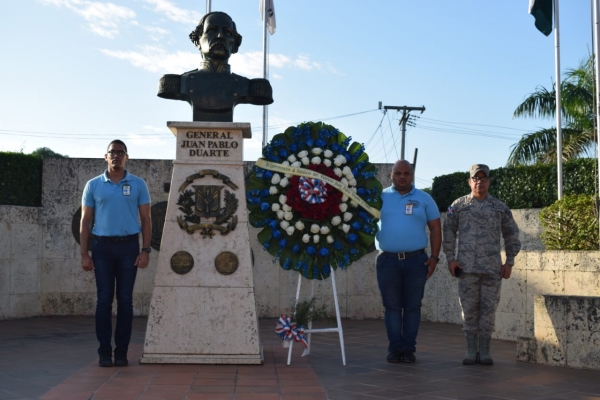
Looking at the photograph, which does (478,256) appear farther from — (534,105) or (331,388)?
(534,105)

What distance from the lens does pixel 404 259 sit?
645 centimetres

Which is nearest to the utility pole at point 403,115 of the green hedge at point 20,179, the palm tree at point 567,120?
the palm tree at point 567,120

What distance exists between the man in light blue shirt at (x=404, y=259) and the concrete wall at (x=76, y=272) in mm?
3649

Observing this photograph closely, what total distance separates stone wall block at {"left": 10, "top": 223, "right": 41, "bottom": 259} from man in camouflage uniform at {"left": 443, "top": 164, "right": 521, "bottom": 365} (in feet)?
21.0

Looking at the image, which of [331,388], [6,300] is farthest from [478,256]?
[6,300]

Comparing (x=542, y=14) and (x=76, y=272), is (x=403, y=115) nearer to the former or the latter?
(x=542, y=14)

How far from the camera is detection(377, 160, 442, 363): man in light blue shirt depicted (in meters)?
6.43

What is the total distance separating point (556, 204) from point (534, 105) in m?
10.5

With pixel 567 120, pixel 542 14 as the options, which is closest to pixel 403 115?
pixel 567 120

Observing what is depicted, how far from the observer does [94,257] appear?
5996 mm

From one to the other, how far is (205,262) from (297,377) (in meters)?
1.42

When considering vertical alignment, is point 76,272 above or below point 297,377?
above

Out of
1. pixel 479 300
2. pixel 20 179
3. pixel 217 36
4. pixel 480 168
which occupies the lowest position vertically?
pixel 479 300

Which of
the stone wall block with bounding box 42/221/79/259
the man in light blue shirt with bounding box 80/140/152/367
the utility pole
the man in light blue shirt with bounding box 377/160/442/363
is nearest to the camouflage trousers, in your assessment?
the man in light blue shirt with bounding box 377/160/442/363
